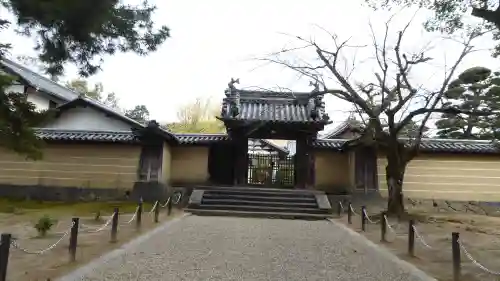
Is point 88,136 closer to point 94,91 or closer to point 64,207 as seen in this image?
point 64,207

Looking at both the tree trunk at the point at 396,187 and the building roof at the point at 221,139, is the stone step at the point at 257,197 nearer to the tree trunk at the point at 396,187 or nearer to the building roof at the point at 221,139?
the building roof at the point at 221,139

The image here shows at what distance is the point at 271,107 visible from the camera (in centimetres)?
2339

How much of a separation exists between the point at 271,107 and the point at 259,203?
765 centimetres

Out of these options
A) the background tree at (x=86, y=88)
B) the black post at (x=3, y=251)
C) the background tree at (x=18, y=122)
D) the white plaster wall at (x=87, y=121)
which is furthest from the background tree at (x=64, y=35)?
the background tree at (x=86, y=88)

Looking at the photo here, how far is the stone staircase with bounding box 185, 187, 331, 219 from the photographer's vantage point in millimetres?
16186

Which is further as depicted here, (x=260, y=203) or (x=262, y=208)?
(x=260, y=203)

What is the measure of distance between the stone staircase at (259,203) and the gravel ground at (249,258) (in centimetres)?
450

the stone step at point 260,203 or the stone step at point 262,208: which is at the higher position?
the stone step at point 260,203

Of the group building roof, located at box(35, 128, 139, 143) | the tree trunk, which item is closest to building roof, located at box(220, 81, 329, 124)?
building roof, located at box(35, 128, 139, 143)

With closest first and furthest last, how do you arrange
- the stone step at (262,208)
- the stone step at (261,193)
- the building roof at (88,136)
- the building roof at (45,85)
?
the stone step at (262,208)
the stone step at (261,193)
the building roof at (88,136)
the building roof at (45,85)

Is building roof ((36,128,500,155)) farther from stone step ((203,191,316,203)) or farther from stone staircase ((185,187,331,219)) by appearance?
stone step ((203,191,316,203))

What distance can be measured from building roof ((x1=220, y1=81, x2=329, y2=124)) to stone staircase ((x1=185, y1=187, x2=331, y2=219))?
3.67 metres

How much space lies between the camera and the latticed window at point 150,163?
64.0 ft

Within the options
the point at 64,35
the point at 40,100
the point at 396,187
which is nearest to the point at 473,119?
the point at 396,187
